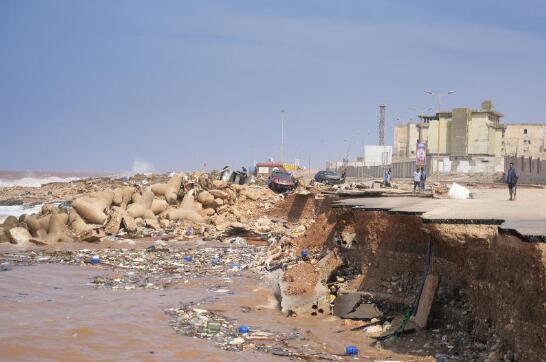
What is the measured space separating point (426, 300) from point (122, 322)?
4.62 meters

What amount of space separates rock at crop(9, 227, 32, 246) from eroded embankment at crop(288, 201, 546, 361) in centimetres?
1123

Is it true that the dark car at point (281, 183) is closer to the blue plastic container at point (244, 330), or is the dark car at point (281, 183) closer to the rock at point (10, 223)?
the rock at point (10, 223)

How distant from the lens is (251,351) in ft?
28.5

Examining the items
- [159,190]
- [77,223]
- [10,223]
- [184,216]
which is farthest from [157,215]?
[10,223]

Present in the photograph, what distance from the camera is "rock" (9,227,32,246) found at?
20156 mm

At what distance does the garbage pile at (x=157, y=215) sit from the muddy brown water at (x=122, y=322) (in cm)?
704

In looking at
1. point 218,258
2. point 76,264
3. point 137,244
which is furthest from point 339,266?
point 137,244

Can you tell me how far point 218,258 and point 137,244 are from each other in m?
4.44

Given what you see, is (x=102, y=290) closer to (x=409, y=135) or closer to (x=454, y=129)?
(x=454, y=129)

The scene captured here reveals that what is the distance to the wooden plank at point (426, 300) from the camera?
8.80 metres

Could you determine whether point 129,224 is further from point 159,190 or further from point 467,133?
point 467,133

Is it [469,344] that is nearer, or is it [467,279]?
[469,344]

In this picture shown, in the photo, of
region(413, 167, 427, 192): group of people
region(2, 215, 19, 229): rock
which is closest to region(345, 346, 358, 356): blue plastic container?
region(2, 215, 19, 229): rock

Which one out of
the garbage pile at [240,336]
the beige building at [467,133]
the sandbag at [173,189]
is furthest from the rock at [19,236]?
the beige building at [467,133]
